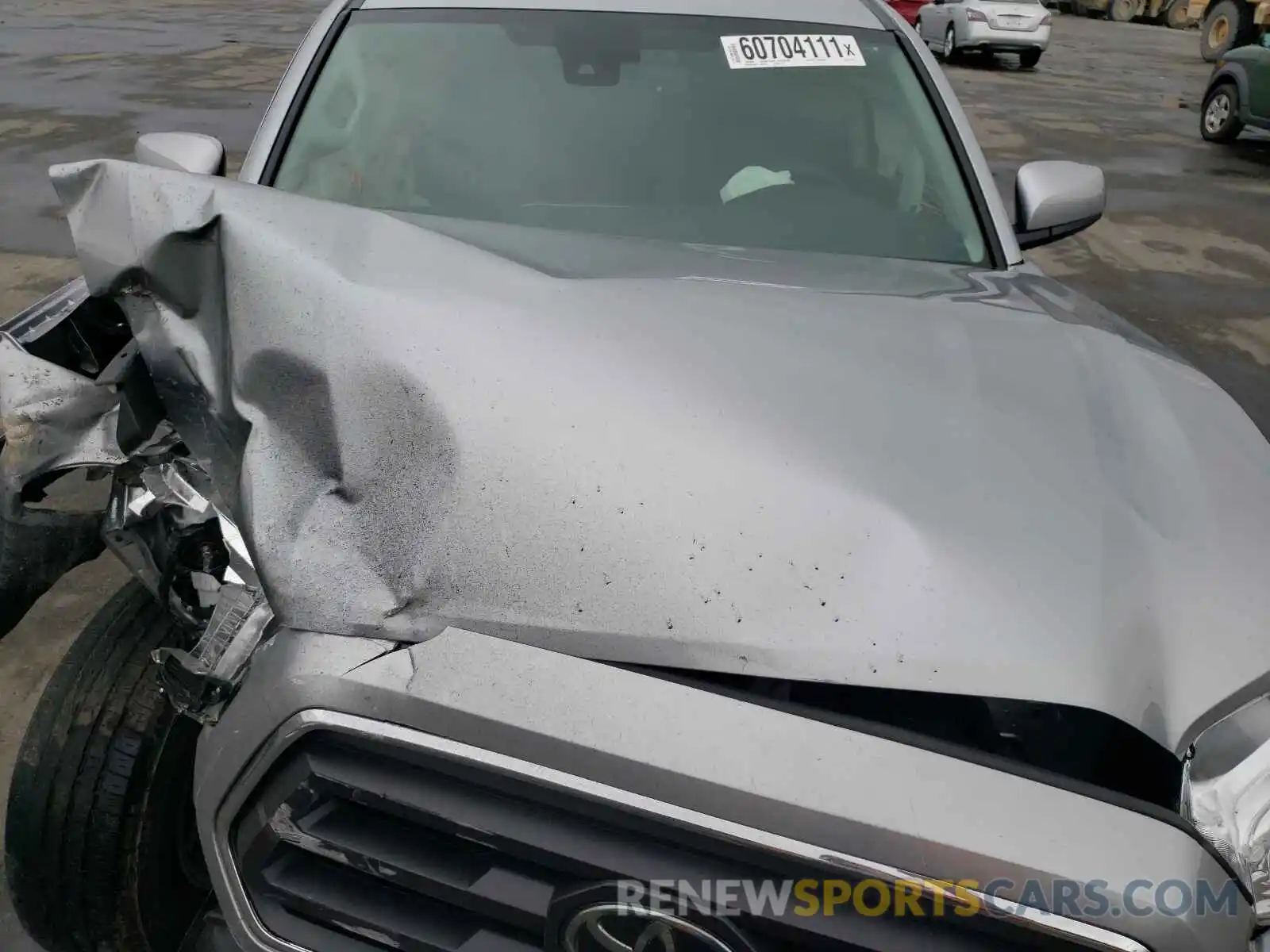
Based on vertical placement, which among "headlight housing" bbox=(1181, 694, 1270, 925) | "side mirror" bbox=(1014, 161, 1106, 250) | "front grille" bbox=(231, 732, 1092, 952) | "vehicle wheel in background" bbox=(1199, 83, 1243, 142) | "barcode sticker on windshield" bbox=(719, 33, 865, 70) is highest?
"barcode sticker on windshield" bbox=(719, 33, 865, 70)

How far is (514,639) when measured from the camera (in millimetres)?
1166

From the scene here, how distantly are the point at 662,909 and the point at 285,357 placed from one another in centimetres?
86

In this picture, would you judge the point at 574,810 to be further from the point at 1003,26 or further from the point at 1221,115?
the point at 1003,26

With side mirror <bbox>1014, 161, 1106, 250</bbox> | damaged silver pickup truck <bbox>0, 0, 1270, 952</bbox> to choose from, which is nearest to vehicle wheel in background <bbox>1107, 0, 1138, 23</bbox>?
side mirror <bbox>1014, 161, 1106, 250</bbox>

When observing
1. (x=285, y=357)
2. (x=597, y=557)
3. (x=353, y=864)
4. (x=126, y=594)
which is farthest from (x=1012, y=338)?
(x=126, y=594)

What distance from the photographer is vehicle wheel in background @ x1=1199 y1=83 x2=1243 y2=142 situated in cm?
1052

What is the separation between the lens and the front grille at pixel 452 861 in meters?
1.04

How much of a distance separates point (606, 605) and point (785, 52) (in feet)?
6.13

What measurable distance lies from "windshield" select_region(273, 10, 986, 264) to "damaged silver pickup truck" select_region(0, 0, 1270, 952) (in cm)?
54

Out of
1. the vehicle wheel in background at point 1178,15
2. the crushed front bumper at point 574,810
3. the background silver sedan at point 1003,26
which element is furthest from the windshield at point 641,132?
the vehicle wheel in background at point 1178,15

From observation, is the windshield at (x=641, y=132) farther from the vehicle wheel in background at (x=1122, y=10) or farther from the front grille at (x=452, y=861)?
the vehicle wheel in background at (x=1122, y=10)

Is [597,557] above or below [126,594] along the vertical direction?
above

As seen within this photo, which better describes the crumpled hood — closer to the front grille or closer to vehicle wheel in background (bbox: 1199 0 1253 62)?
the front grille

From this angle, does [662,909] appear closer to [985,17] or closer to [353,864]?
[353,864]
